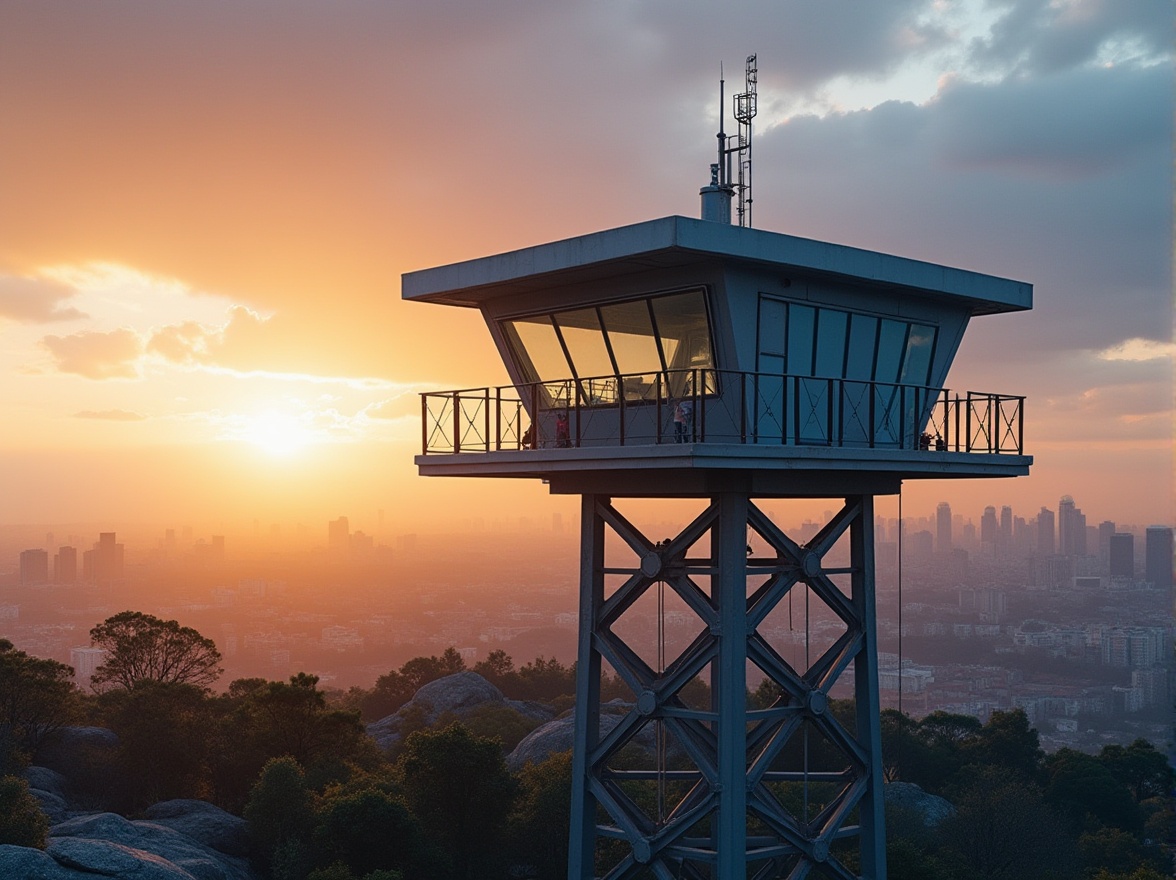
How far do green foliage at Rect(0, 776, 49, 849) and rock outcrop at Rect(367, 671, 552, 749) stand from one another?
39.3 metres

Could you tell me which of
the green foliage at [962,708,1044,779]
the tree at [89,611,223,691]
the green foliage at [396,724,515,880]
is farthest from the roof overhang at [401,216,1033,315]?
the green foliage at [962,708,1044,779]

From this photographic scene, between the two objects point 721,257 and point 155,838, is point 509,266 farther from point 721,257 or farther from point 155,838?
point 155,838

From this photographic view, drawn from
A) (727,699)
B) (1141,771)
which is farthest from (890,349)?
(1141,771)

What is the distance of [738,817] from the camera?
Answer: 2058cm

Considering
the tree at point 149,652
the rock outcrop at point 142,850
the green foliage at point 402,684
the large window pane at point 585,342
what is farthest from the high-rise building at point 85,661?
the large window pane at point 585,342

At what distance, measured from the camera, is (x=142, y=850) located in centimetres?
3250

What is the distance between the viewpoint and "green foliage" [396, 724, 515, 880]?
40875 millimetres

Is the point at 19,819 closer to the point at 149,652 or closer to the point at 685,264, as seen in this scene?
the point at 685,264

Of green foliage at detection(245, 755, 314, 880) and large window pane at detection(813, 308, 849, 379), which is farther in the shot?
green foliage at detection(245, 755, 314, 880)

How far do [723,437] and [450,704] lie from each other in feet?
194

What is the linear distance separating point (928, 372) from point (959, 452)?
2.15m

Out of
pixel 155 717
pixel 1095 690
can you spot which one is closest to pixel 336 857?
pixel 155 717

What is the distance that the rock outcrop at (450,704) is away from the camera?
73025 millimetres

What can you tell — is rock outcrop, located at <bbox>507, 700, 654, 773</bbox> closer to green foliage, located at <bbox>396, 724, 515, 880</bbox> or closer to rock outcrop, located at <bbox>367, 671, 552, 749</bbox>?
green foliage, located at <bbox>396, 724, 515, 880</bbox>
